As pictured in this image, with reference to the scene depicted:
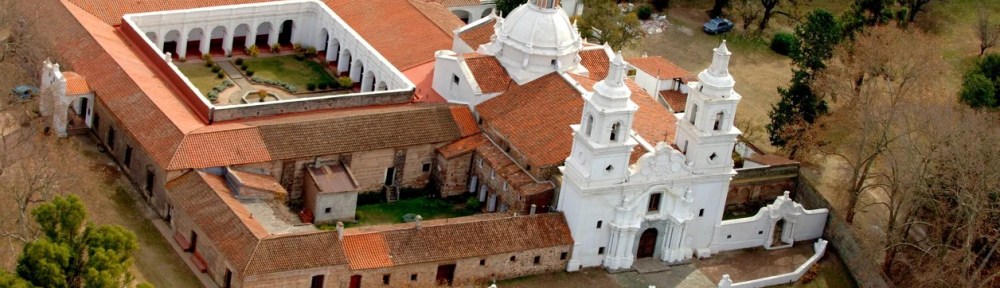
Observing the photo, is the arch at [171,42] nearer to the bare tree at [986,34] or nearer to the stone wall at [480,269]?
the stone wall at [480,269]

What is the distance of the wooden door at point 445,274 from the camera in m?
78.3

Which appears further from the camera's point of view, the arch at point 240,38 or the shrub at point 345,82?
the arch at point 240,38

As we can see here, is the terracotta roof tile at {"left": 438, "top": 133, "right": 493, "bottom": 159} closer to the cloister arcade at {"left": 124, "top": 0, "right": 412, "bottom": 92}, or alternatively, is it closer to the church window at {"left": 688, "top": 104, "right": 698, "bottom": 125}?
the cloister arcade at {"left": 124, "top": 0, "right": 412, "bottom": 92}

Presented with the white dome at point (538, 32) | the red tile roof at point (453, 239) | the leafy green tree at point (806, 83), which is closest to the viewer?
the red tile roof at point (453, 239)

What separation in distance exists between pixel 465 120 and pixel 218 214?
1639cm

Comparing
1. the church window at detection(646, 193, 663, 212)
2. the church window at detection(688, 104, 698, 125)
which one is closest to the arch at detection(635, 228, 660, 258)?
the church window at detection(646, 193, 663, 212)

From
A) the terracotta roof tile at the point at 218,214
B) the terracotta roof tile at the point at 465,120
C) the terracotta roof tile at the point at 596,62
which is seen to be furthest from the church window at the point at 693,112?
the terracotta roof tile at the point at 218,214

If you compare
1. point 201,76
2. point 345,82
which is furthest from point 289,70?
point 201,76

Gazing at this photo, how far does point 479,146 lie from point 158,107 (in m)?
16.6

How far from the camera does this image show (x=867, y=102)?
289 feet

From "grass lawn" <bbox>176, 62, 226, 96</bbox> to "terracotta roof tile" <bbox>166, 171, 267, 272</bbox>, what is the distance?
1715 centimetres

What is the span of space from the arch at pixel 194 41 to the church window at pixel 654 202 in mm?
32621

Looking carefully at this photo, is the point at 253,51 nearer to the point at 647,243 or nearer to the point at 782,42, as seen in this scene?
the point at 647,243

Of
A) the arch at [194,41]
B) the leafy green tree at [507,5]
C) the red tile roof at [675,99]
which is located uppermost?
the leafy green tree at [507,5]
